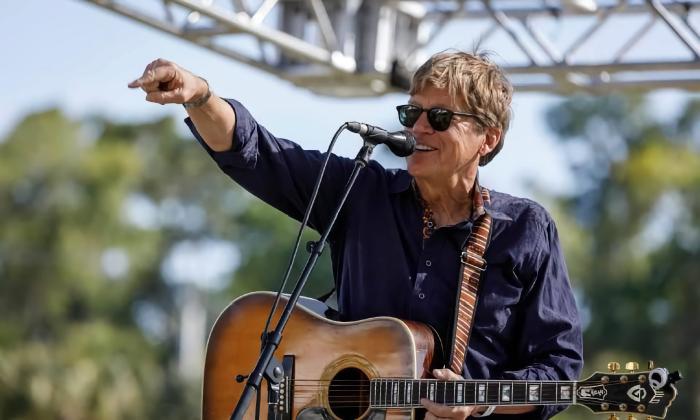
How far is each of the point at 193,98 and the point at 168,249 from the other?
4888cm

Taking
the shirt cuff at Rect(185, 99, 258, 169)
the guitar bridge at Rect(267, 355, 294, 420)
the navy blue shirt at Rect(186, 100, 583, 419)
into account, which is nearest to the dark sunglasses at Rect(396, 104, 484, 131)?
the navy blue shirt at Rect(186, 100, 583, 419)

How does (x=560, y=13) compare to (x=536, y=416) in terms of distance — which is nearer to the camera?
(x=536, y=416)

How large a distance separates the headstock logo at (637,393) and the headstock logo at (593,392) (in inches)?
3.4

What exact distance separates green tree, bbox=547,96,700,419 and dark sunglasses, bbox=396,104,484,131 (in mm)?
32667

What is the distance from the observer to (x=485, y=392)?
4.61 metres

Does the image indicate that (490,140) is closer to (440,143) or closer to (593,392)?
(440,143)

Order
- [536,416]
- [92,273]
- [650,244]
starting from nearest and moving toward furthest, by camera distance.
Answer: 1. [536,416]
2. [650,244]
3. [92,273]

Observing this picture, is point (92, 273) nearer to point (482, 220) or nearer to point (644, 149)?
point (644, 149)

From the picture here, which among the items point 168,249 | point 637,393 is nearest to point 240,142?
point 637,393

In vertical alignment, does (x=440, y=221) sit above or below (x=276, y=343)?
above

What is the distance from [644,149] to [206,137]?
4268 cm

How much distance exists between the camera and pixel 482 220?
195 inches

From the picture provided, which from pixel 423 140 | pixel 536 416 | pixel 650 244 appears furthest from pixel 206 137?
pixel 650 244

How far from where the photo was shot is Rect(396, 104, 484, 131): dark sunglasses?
4.97 m
